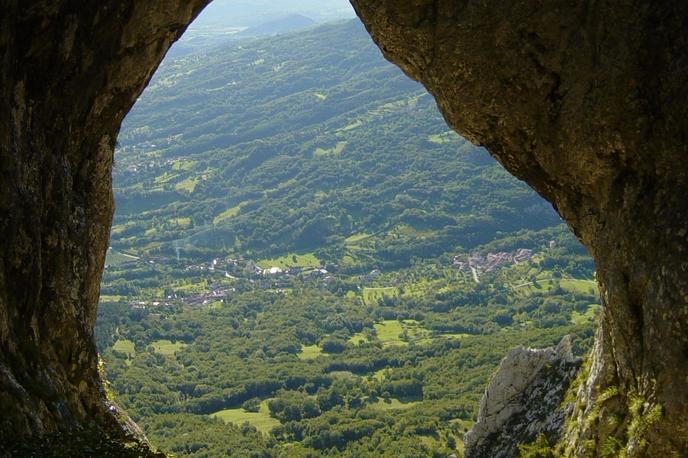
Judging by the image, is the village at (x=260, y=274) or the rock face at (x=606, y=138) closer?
the rock face at (x=606, y=138)

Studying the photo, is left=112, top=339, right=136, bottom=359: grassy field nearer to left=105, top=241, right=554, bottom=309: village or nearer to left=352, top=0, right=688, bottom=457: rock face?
left=105, top=241, right=554, bottom=309: village

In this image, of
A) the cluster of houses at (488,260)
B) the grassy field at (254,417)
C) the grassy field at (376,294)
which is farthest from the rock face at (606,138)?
the cluster of houses at (488,260)

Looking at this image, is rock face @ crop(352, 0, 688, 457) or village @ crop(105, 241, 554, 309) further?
village @ crop(105, 241, 554, 309)

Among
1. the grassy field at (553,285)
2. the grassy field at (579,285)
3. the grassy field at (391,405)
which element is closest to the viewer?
the grassy field at (391,405)

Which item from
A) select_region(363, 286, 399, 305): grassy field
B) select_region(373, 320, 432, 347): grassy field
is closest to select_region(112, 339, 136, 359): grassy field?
select_region(373, 320, 432, 347): grassy field

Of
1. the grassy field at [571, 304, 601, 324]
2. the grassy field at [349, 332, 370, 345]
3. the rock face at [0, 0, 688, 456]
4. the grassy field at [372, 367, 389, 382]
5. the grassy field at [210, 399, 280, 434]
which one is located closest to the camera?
the rock face at [0, 0, 688, 456]

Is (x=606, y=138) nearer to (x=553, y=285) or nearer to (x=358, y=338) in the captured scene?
(x=358, y=338)

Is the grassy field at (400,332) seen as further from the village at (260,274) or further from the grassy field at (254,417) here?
the grassy field at (254,417)

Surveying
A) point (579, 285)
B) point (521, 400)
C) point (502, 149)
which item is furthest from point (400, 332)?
point (502, 149)
